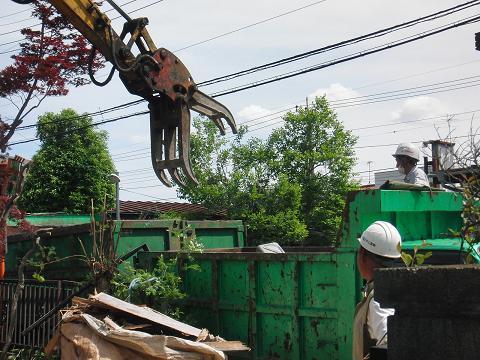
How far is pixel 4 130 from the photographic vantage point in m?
7.90

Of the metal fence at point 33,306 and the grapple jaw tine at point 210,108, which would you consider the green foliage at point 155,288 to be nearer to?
the metal fence at point 33,306

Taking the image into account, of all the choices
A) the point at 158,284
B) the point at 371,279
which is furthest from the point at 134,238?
the point at 371,279

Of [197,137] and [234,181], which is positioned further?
[197,137]

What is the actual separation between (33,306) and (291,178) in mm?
21543

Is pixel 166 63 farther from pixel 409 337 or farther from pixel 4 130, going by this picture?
pixel 409 337

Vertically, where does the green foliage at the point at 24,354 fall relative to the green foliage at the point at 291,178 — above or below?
below

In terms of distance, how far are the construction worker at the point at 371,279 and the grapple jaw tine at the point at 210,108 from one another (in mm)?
3692

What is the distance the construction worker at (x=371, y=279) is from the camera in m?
3.35

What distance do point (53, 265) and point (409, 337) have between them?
6938mm

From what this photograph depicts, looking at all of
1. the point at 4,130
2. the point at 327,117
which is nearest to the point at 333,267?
the point at 4,130

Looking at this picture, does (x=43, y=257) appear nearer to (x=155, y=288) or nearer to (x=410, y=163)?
(x=155, y=288)

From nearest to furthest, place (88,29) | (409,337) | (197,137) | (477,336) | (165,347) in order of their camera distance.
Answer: (477,336), (409,337), (165,347), (88,29), (197,137)

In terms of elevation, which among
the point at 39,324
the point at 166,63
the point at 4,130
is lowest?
the point at 39,324

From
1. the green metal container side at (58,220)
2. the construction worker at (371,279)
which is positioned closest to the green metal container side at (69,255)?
the green metal container side at (58,220)
